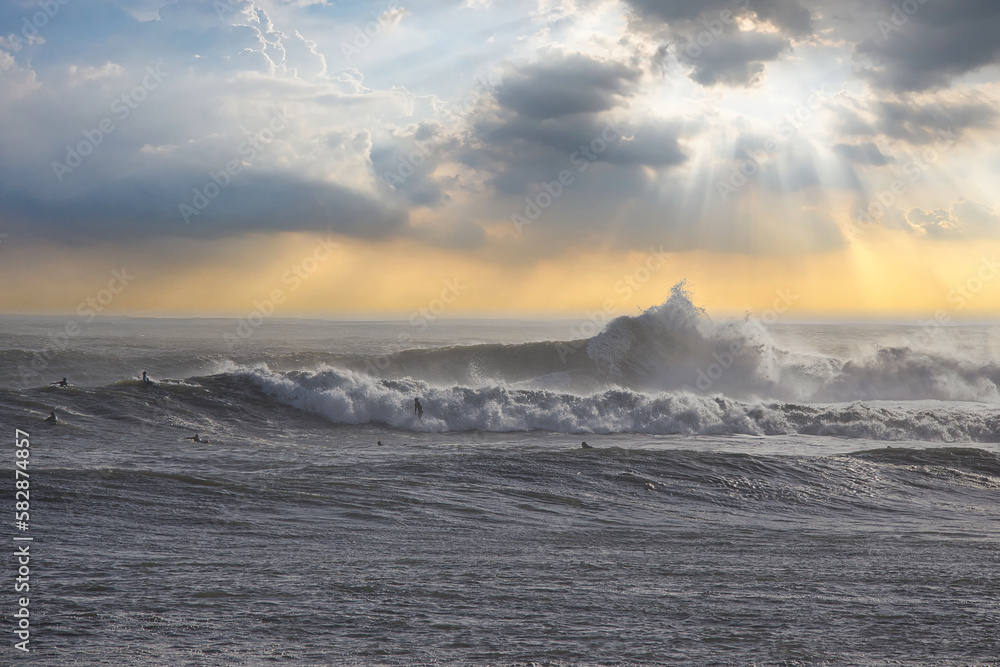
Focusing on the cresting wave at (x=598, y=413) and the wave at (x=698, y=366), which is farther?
the wave at (x=698, y=366)

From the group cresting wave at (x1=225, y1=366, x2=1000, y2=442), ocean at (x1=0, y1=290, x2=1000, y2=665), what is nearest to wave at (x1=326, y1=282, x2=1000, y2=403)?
cresting wave at (x1=225, y1=366, x2=1000, y2=442)

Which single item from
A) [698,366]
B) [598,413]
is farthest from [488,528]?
[698,366]

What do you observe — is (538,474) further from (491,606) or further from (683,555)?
(491,606)

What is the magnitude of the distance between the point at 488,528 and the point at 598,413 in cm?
1287

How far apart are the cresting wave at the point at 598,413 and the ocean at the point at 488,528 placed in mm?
89

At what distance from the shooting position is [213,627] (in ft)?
17.2

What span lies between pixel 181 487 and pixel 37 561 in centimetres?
370

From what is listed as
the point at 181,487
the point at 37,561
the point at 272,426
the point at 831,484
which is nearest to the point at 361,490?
the point at 181,487

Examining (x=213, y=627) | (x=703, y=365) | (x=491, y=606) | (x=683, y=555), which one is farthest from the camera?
(x=703, y=365)

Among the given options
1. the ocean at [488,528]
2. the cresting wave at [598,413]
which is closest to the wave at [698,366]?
the cresting wave at [598,413]

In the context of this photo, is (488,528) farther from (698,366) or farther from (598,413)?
(698,366)

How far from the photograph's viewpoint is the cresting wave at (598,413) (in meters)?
20.3

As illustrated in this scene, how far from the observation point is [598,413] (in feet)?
70.8

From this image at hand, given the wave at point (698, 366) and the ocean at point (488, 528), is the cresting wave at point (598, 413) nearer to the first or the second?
the ocean at point (488, 528)
